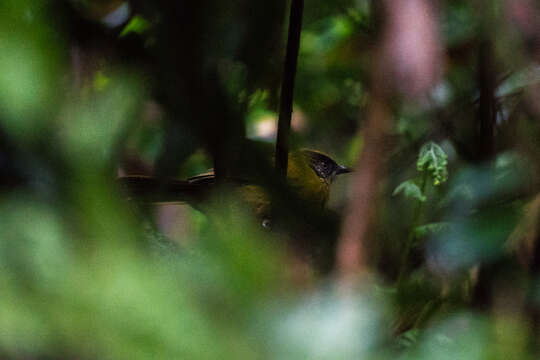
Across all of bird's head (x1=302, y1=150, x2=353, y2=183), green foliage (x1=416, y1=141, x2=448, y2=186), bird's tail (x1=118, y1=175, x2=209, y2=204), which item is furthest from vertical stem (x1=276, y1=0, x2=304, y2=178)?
bird's head (x1=302, y1=150, x2=353, y2=183)

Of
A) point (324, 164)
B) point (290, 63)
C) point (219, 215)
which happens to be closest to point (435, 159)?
point (290, 63)

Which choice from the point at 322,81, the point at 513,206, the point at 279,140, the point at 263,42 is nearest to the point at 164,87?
the point at 263,42

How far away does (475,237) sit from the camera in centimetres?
164

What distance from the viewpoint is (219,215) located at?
731 millimetres

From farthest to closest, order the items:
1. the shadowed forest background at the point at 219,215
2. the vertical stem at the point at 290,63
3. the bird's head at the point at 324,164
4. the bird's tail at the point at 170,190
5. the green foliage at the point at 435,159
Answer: the bird's head at the point at 324,164, the green foliage at the point at 435,159, the bird's tail at the point at 170,190, the vertical stem at the point at 290,63, the shadowed forest background at the point at 219,215

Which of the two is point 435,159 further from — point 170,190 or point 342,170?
point 342,170

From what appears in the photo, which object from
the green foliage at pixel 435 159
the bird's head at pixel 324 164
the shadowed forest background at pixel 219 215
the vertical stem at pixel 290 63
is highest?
the bird's head at pixel 324 164

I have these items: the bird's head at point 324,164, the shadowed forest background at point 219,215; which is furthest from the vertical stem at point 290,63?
the bird's head at point 324,164

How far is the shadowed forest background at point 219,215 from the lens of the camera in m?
0.52

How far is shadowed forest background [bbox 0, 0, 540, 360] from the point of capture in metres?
0.52

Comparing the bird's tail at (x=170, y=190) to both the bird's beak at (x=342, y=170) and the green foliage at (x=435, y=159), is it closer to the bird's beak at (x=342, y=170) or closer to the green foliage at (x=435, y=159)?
the green foliage at (x=435, y=159)

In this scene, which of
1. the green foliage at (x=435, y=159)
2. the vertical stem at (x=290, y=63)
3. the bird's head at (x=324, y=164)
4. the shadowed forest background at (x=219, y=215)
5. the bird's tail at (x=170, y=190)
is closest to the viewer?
the shadowed forest background at (x=219, y=215)

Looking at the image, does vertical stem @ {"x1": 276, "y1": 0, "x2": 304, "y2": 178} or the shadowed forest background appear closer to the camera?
the shadowed forest background

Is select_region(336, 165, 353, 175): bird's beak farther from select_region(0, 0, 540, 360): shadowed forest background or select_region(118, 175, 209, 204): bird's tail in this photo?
select_region(0, 0, 540, 360): shadowed forest background
